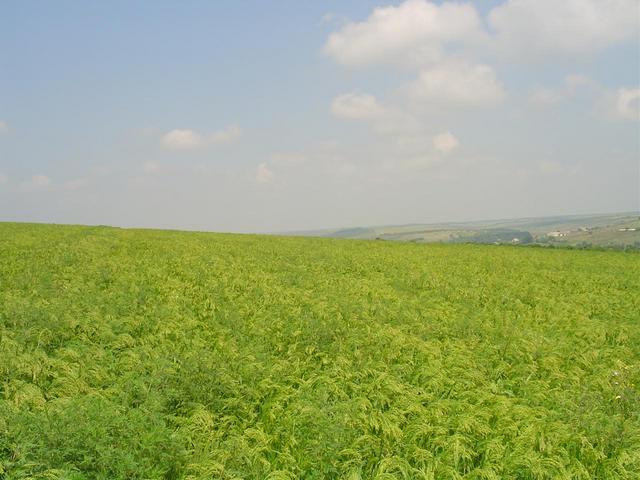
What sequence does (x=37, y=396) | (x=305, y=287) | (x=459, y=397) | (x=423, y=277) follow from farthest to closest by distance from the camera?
1. (x=423, y=277)
2. (x=305, y=287)
3. (x=459, y=397)
4. (x=37, y=396)

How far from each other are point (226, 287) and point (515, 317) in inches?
358

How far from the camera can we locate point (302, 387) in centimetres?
708

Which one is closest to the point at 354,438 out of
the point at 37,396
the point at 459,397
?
the point at 459,397

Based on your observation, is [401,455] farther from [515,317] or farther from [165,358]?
[515,317]

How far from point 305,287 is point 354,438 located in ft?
35.8

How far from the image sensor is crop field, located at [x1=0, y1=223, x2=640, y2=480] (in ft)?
16.6

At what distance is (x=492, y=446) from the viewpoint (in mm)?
5473

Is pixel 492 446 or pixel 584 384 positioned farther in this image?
pixel 584 384

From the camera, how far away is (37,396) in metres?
6.01

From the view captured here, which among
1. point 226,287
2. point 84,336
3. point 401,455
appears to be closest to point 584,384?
point 401,455

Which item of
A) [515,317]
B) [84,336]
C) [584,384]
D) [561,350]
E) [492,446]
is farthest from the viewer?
[515,317]

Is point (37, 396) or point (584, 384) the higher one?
point (37, 396)

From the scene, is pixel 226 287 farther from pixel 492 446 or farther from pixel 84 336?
pixel 492 446

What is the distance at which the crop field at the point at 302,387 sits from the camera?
16.6 ft
